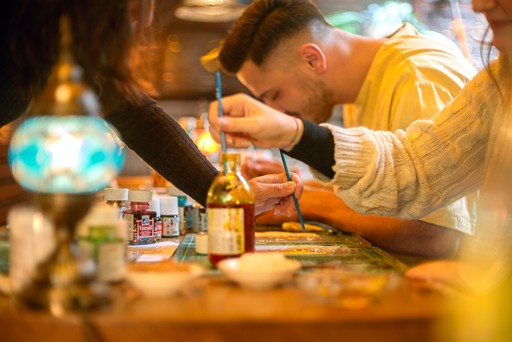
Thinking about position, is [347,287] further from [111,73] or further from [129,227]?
[129,227]

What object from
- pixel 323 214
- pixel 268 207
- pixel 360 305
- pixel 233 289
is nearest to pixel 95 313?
pixel 233 289

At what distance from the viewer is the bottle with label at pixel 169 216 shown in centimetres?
202

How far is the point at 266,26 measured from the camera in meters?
2.73

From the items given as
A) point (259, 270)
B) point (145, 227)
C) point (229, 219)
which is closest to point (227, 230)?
point (229, 219)

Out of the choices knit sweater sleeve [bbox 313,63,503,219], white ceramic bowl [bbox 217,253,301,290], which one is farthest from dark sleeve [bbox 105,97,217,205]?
white ceramic bowl [bbox 217,253,301,290]

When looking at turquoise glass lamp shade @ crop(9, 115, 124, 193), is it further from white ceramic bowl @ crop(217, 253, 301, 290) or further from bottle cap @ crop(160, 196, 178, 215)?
bottle cap @ crop(160, 196, 178, 215)

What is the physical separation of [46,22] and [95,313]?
23.1 inches

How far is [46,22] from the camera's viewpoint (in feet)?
3.92

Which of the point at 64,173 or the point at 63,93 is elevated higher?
the point at 63,93

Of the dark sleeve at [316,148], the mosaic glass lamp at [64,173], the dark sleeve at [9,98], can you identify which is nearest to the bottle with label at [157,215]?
the dark sleeve at [9,98]

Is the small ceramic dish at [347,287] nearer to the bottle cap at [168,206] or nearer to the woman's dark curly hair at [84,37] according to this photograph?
the woman's dark curly hair at [84,37]

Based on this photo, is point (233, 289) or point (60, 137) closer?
point (60, 137)

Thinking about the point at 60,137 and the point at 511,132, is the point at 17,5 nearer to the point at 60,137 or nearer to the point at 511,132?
the point at 60,137

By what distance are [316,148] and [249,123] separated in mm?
244
